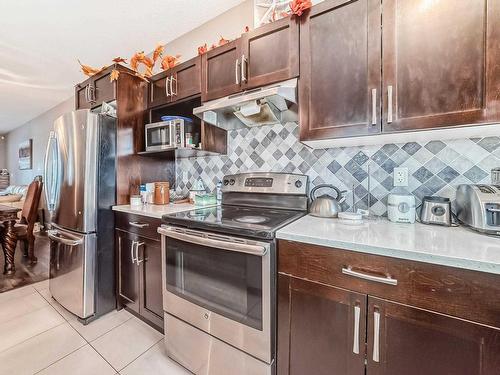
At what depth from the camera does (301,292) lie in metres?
1.02

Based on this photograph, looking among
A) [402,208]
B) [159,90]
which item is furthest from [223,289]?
[159,90]

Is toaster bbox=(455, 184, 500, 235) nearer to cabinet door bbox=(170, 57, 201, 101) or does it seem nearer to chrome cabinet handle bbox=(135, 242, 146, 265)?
cabinet door bbox=(170, 57, 201, 101)

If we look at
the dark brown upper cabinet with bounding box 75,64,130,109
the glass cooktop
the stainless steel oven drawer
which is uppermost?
the dark brown upper cabinet with bounding box 75,64,130,109

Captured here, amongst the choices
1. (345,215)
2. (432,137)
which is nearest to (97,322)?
(345,215)

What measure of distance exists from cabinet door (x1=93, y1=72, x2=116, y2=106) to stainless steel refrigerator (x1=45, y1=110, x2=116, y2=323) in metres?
0.30

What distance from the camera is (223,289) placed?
1216 mm

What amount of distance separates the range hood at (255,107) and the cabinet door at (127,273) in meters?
1.16

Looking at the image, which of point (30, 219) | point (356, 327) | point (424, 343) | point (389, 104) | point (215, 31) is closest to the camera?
point (424, 343)

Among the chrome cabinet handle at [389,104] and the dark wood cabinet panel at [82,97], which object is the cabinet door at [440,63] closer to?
the chrome cabinet handle at [389,104]

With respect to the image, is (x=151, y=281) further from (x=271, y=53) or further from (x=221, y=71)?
(x=271, y=53)

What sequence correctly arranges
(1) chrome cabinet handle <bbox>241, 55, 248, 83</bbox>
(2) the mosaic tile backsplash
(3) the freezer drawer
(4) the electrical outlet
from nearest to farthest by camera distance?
(2) the mosaic tile backsplash → (4) the electrical outlet → (1) chrome cabinet handle <bbox>241, 55, 248, 83</bbox> → (3) the freezer drawer

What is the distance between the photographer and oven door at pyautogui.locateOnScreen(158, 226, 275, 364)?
107 cm

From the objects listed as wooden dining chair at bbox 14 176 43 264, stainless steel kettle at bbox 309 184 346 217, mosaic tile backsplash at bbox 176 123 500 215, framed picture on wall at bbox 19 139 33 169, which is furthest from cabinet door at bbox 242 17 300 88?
framed picture on wall at bbox 19 139 33 169

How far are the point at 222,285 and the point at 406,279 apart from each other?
0.85 metres
